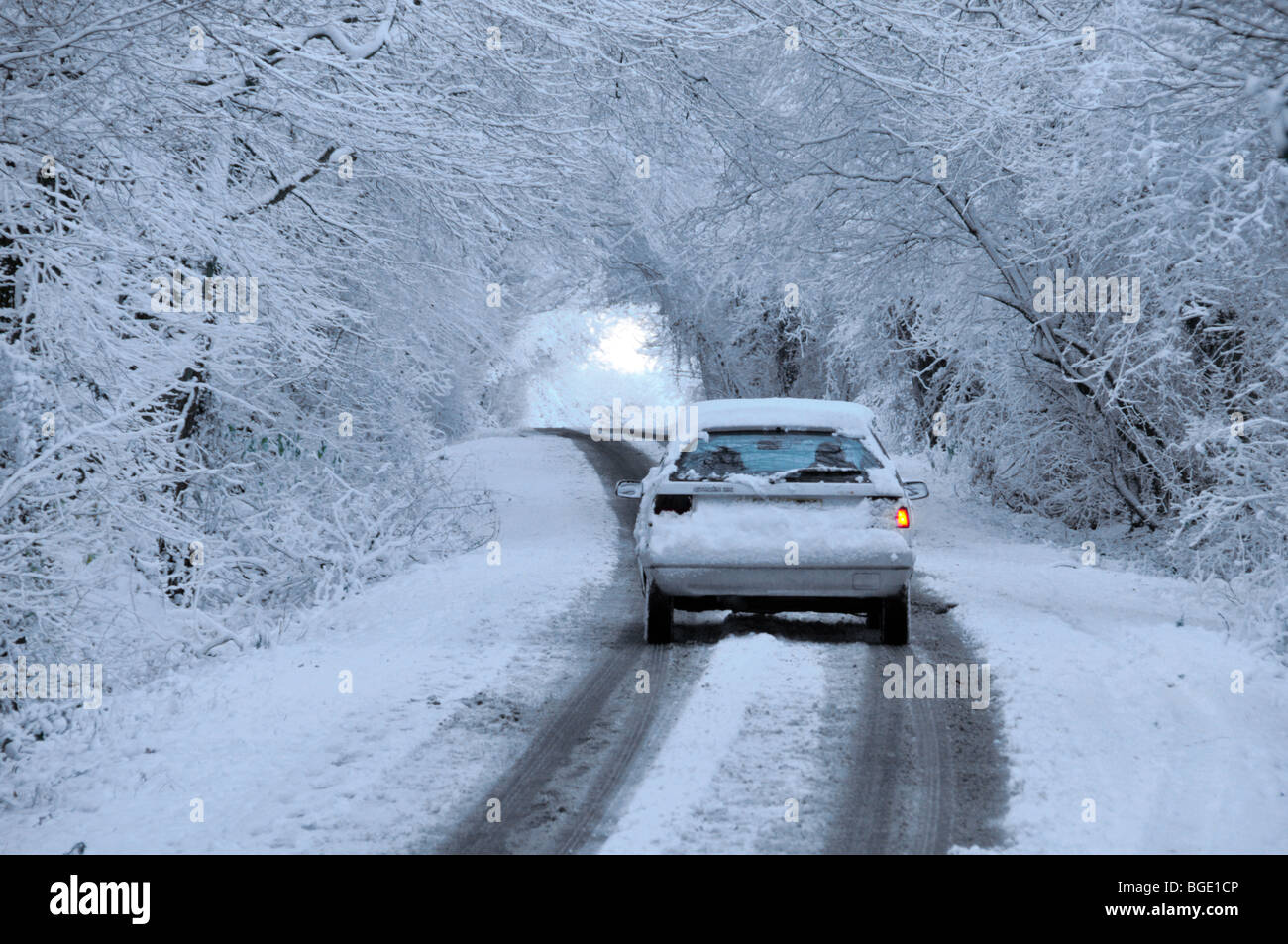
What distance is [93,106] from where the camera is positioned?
295 inches

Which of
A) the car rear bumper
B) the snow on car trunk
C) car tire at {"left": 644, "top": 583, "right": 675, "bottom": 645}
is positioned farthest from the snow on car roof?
car tire at {"left": 644, "top": 583, "right": 675, "bottom": 645}

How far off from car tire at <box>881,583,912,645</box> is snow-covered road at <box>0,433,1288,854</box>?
25 centimetres

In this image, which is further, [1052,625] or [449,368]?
[449,368]

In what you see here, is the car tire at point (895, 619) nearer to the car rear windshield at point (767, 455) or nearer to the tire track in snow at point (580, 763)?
the car rear windshield at point (767, 455)

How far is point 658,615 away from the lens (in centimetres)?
929

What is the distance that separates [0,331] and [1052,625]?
8121mm

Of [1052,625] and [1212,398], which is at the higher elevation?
[1212,398]

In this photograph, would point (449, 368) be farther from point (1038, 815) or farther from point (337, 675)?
point (1038, 815)

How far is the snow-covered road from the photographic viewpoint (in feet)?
17.9

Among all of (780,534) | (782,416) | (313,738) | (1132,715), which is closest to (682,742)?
(313,738)

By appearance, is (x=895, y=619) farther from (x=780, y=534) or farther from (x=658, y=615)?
(x=658, y=615)

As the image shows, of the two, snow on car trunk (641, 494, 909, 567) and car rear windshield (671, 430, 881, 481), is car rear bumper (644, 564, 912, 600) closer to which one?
snow on car trunk (641, 494, 909, 567)
